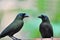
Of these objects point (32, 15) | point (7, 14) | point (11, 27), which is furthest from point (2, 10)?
point (11, 27)

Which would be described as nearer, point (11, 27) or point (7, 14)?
point (11, 27)

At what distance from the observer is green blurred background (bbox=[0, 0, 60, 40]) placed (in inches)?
108

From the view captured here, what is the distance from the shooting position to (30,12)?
2.78 metres

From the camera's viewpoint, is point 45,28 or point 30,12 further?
point 30,12

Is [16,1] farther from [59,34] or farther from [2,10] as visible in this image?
[59,34]

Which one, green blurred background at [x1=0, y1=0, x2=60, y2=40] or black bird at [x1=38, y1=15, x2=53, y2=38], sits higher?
green blurred background at [x1=0, y1=0, x2=60, y2=40]

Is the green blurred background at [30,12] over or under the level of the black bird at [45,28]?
over

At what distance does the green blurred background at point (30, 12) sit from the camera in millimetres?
2736

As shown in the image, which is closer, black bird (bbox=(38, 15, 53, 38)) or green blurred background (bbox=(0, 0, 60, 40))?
black bird (bbox=(38, 15, 53, 38))

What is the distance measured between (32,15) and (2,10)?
0.86 feet

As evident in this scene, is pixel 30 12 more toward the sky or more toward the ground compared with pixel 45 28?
more toward the sky

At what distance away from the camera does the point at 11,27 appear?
2037mm

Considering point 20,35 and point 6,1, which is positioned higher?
point 6,1

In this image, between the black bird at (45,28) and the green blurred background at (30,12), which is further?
the green blurred background at (30,12)
